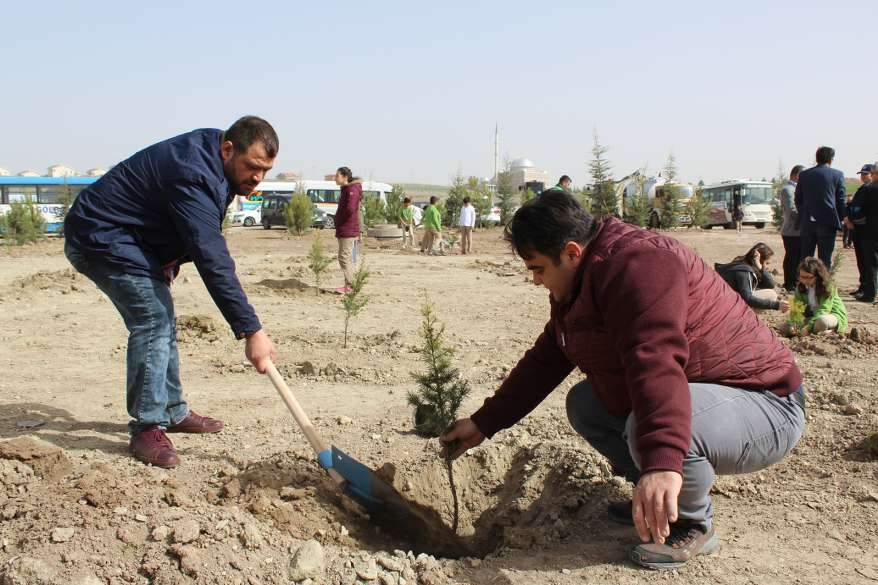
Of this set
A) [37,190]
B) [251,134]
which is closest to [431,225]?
[251,134]

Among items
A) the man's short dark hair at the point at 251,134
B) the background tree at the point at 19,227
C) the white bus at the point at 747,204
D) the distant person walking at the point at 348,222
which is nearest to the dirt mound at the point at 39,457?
the man's short dark hair at the point at 251,134

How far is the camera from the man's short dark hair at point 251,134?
356 centimetres

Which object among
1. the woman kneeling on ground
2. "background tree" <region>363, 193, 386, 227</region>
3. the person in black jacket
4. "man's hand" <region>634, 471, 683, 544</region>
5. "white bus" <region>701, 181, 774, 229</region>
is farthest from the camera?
"white bus" <region>701, 181, 774, 229</region>

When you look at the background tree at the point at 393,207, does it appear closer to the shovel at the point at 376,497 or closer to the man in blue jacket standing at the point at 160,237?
the man in blue jacket standing at the point at 160,237

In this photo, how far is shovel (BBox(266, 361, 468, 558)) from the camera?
3.35 metres

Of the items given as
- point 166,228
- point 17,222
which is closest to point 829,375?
point 166,228

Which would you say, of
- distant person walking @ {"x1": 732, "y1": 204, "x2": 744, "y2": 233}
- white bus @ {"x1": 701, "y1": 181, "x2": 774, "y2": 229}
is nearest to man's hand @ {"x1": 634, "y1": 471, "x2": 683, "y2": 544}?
distant person walking @ {"x1": 732, "y1": 204, "x2": 744, "y2": 233}

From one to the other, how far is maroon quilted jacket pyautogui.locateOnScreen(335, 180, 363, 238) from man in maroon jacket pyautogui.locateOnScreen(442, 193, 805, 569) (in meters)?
7.44

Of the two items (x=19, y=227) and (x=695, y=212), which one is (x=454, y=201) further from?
(x=19, y=227)

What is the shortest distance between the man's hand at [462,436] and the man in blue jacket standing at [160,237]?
877 mm

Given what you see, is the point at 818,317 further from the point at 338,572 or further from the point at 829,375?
the point at 338,572

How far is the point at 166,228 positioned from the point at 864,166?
9114 millimetres

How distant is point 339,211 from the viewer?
10.3m

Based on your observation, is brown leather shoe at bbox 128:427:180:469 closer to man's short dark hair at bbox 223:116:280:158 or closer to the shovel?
the shovel
